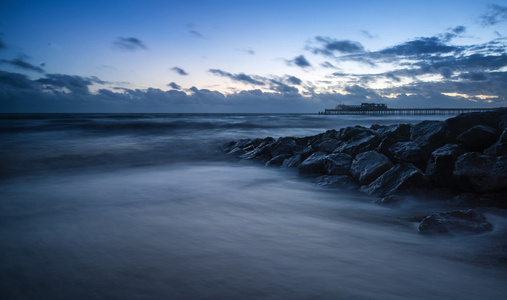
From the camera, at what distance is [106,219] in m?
3.97

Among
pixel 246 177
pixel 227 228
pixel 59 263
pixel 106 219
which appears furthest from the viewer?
pixel 246 177

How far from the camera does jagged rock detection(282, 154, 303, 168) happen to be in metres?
7.84

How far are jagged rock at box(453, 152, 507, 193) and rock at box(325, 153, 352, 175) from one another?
200cm

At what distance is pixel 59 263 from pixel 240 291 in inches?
67.7

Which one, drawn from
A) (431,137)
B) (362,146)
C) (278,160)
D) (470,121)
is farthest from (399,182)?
(278,160)

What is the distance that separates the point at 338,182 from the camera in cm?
580

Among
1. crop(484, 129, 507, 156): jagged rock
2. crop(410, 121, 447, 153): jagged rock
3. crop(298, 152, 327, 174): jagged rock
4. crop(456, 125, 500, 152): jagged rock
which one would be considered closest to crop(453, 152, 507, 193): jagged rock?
crop(484, 129, 507, 156): jagged rock

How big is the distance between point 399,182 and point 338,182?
3.95ft

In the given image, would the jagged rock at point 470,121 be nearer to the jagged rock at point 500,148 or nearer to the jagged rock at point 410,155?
the jagged rock at point 410,155

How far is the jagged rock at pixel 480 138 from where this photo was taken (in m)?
5.24

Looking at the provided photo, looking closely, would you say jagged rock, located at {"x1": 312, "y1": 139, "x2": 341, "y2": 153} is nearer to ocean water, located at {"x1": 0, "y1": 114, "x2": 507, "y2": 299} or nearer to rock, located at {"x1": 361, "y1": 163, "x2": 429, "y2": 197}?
ocean water, located at {"x1": 0, "y1": 114, "x2": 507, "y2": 299}

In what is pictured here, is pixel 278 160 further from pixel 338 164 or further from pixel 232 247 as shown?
pixel 232 247

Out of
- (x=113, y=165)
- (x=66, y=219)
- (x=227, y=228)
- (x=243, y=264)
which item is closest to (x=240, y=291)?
(x=243, y=264)

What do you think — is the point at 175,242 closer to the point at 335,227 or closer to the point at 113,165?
the point at 335,227
